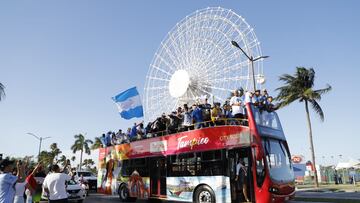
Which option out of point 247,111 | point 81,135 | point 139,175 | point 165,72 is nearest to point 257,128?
point 247,111

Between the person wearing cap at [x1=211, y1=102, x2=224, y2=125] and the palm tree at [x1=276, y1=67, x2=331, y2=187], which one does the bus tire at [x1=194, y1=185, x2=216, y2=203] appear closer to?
the person wearing cap at [x1=211, y1=102, x2=224, y2=125]

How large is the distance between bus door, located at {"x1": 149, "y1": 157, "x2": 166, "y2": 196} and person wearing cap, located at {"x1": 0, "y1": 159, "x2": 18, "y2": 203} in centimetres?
976

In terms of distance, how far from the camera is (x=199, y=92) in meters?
25.8

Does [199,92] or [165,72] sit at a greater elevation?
[165,72]

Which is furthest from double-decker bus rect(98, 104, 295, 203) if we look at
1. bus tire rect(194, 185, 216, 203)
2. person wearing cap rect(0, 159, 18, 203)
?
person wearing cap rect(0, 159, 18, 203)

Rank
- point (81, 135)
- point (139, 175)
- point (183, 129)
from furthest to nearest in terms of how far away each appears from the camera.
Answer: point (81, 135), point (139, 175), point (183, 129)

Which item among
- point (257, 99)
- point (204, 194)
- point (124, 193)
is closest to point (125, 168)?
point (124, 193)

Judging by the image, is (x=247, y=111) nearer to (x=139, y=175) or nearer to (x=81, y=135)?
(x=139, y=175)

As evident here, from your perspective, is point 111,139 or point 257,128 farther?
point 111,139

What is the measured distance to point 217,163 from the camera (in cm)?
1324

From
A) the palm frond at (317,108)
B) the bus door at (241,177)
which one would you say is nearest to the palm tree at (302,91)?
the palm frond at (317,108)

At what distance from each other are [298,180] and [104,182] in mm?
33184

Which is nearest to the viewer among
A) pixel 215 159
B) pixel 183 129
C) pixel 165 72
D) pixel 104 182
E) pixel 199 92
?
pixel 215 159

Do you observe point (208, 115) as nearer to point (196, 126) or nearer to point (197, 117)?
point (197, 117)
